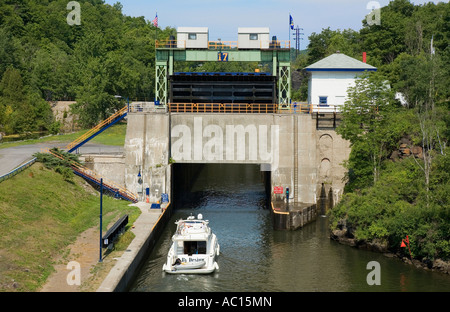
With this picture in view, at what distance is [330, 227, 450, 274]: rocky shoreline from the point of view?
34.0 metres

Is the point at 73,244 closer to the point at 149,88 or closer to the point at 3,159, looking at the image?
the point at 3,159

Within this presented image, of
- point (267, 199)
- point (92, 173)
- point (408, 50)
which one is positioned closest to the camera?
point (92, 173)

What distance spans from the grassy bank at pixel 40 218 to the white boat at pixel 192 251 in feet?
20.5

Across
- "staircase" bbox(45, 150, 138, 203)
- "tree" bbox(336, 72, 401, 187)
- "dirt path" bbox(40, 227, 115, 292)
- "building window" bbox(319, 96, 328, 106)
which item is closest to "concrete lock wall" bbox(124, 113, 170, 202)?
"staircase" bbox(45, 150, 138, 203)

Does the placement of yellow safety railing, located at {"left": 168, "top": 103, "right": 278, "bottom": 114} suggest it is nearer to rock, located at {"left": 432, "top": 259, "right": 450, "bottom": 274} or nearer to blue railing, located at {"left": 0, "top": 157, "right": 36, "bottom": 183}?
blue railing, located at {"left": 0, "top": 157, "right": 36, "bottom": 183}

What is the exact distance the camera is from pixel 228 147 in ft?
168

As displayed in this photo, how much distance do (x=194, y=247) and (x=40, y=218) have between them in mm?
11405

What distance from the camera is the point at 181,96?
57.3 meters

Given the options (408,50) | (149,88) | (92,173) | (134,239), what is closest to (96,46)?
(149,88)

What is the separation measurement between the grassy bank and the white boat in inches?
246

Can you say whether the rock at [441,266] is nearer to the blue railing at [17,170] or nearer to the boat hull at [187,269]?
the boat hull at [187,269]

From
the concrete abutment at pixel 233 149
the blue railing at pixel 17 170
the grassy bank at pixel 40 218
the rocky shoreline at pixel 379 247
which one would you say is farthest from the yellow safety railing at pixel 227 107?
the rocky shoreline at pixel 379 247

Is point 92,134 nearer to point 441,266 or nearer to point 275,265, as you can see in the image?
point 275,265
